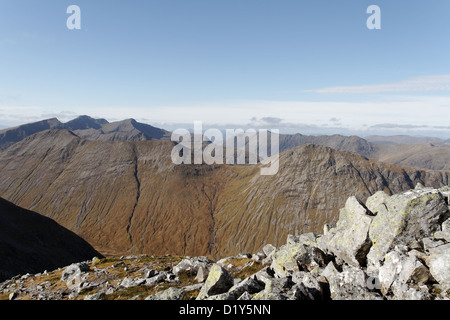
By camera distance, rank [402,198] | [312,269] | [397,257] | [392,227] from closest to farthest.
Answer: [397,257], [392,227], [402,198], [312,269]

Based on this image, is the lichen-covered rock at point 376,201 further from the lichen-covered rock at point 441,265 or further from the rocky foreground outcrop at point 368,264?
the lichen-covered rock at point 441,265

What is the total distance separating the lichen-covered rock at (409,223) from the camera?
59.9ft

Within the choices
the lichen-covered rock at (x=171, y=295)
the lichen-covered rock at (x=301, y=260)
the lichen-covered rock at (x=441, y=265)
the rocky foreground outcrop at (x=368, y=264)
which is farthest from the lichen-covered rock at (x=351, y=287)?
the lichen-covered rock at (x=171, y=295)

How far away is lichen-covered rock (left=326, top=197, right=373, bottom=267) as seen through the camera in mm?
19719

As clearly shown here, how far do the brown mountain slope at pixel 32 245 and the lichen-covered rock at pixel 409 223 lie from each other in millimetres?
95434

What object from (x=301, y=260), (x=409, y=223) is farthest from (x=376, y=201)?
(x=301, y=260)

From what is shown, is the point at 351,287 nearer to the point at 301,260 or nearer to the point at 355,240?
the point at 355,240

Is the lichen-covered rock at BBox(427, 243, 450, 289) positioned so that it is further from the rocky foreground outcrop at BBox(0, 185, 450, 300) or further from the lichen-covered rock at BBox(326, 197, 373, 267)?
the lichen-covered rock at BBox(326, 197, 373, 267)

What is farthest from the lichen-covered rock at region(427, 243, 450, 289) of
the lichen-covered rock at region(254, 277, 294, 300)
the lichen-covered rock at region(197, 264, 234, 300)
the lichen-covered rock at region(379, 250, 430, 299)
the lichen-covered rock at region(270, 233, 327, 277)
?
the lichen-covered rock at region(197, 264, 234, 300)

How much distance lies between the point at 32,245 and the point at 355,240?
439 ft
